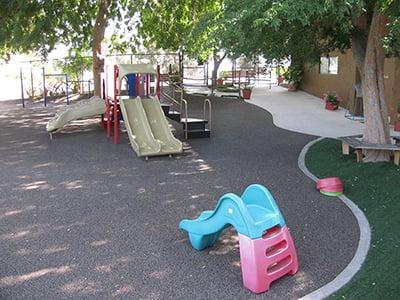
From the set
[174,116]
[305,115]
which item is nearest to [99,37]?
[174,116]

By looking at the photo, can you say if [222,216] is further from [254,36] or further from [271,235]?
[254,36]

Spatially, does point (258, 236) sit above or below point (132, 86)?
below

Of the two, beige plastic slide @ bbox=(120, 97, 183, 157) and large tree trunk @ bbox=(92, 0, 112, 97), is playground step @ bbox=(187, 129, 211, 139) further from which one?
large tree trunk @ bbox=(92, 0, 112, 97)

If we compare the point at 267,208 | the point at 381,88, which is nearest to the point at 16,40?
the point at 381,88

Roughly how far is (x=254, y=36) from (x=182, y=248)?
289 centimetres

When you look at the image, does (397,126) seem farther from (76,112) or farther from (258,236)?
(258,236)

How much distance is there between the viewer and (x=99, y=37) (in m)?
14.0

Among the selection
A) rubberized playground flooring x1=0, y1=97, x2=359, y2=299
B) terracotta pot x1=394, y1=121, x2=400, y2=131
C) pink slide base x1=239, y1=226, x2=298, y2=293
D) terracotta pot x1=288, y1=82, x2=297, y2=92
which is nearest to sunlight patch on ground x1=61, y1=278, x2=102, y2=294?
rubberized playground flooring x1=0, y1=97, x2=359, y2=299

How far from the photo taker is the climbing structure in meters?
3.76

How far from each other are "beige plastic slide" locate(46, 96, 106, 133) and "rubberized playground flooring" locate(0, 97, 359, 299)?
868mm

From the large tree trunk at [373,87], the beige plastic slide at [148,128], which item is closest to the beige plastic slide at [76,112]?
the beige plastic slide at [148,128]

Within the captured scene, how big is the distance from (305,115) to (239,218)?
11.0 m

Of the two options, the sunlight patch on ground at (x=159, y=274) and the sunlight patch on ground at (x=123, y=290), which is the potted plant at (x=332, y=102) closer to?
the sunlight patch on ground at (x=159, y=274)

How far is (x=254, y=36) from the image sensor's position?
18.6 ft
